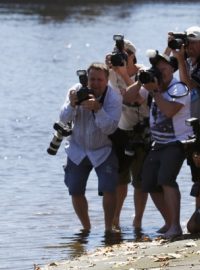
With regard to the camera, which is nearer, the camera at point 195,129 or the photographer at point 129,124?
the camera at point 195,129

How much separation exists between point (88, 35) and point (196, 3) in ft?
135

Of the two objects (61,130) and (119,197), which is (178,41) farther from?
(119,197)

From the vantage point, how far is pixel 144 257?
8.73 m

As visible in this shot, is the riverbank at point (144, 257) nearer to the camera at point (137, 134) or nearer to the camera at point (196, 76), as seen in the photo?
the camera at point (137, 134)

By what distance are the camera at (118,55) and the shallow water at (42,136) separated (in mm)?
1500

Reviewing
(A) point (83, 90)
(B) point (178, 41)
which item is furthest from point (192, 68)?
(A) point (83, 90)

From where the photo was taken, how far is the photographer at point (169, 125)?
32.3 feet

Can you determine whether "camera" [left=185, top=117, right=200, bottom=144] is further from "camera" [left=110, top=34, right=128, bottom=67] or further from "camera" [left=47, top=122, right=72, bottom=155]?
"camera" [left=47, top=122, right=72, bottom=155]

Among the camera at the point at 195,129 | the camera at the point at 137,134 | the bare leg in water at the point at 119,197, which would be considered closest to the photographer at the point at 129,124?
the camera at the point at 137,134

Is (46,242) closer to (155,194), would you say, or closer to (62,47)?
(155,194)

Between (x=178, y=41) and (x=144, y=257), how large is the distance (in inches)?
81.2

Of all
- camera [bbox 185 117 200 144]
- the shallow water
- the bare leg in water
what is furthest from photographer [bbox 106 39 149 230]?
camera [bbox 185 117 200 144]

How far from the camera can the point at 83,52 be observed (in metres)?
38.8

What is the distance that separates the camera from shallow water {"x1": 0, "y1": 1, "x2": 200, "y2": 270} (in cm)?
1080
